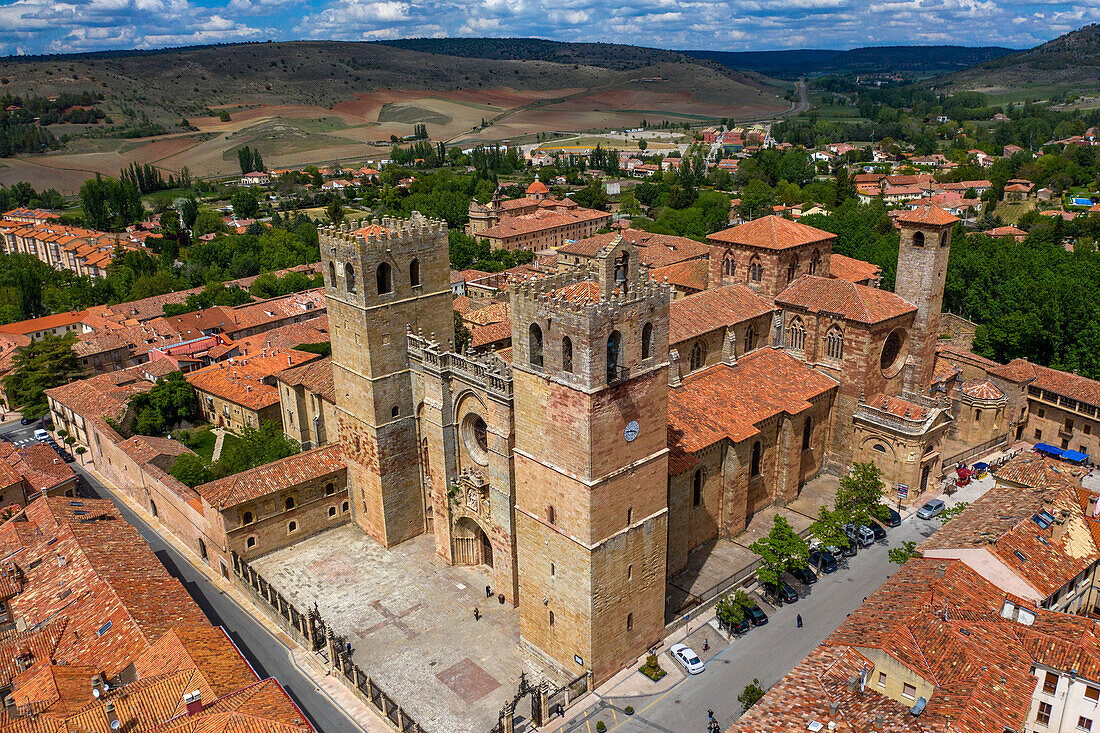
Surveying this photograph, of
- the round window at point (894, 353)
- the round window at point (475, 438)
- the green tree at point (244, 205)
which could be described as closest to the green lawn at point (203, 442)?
the round window at point (475, 438)

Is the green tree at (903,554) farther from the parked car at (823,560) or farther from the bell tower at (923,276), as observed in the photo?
the bell tower at (923,276)

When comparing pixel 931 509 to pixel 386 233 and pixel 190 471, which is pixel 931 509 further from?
pixel 190 471

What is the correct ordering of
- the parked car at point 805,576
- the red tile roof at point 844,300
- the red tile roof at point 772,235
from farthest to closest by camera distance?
the red tile roof at point 772,235, the red tile roof at point 844,300, the parked car at point 805,576

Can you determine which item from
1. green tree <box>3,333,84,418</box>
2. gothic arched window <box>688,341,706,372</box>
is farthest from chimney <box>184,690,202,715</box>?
green tree <box>3,333,84,418</box>

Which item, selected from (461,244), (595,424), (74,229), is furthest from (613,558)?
(74,229)

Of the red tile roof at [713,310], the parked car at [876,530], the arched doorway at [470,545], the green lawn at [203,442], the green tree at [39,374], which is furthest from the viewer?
the green tree at [39,374]

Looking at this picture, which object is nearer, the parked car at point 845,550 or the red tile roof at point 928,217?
the parked car at point 845,550

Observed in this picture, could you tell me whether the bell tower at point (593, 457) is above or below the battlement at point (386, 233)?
below

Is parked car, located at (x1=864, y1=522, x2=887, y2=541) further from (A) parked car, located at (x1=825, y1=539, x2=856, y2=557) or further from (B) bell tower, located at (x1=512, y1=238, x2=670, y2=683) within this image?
(B) bell tower, located at (x1=512, y1=238, x2=670, y2=683)
